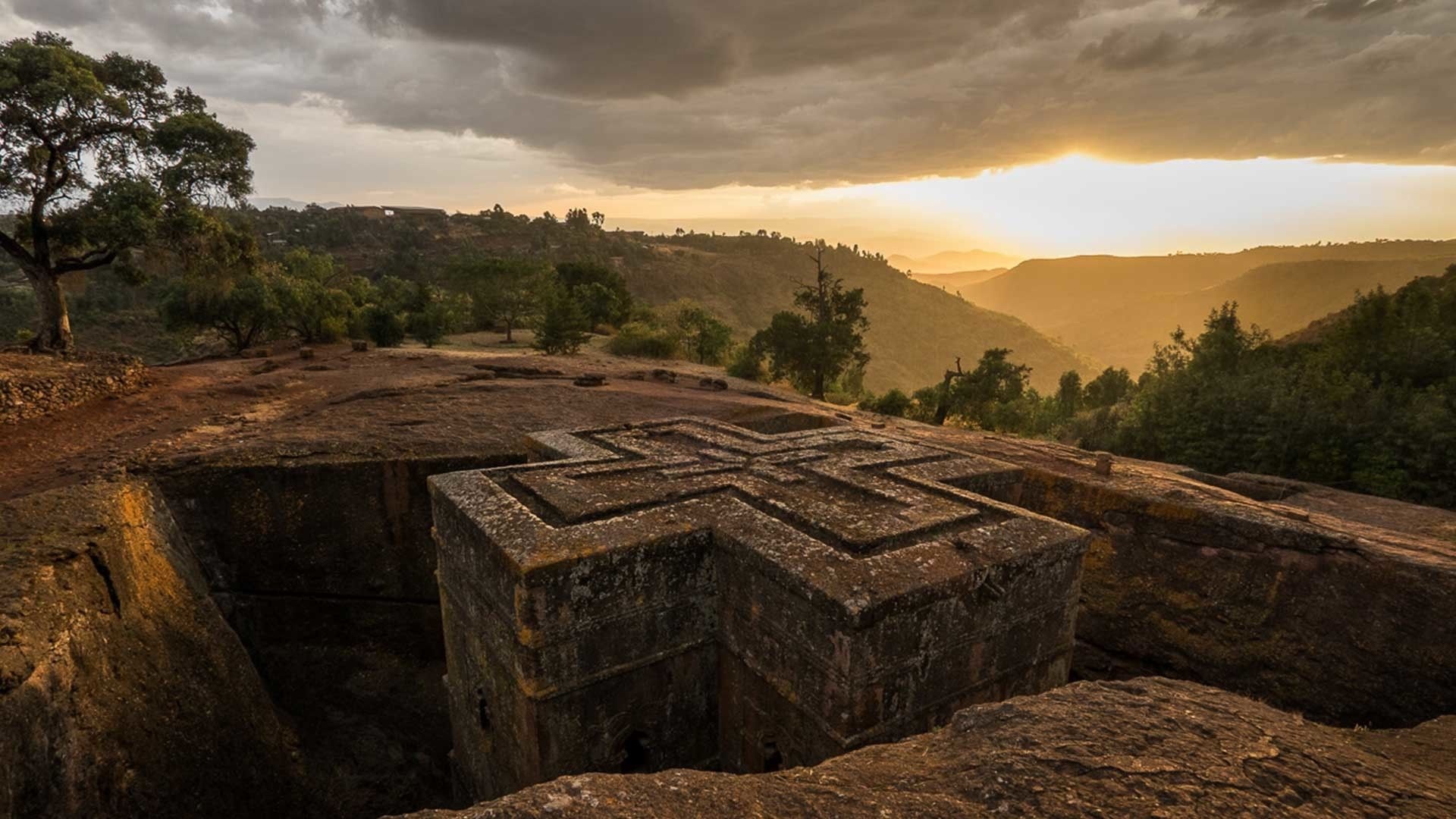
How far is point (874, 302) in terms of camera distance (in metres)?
112

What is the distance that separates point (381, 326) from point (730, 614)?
993 inches

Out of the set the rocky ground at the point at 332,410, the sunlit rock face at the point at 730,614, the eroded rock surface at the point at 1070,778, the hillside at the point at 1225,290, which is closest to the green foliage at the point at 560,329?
the rocky ground at the point at 332,410

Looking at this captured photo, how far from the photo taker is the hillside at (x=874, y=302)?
86.8m

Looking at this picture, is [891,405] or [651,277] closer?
[891,405]

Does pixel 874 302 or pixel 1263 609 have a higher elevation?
pixel 874 302

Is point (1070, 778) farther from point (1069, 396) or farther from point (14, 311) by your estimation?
point (14, 311)

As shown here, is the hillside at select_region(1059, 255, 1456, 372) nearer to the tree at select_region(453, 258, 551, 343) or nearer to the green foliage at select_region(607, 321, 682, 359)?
the green foliage at select_region(607, 321, 682, 359)

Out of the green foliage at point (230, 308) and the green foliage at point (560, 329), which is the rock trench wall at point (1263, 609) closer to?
the green foliage at point (560, 329)

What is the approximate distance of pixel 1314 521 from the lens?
24.3 feet

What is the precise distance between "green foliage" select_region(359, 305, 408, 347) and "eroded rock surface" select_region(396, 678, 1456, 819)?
26.8 metres

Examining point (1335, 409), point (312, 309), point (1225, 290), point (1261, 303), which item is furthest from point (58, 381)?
point (1225, 290)

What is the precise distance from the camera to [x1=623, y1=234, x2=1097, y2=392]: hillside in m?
86.8

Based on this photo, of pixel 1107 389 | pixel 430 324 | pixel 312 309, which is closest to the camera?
pixel 312 309

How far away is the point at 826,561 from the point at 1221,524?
17.0 ft
